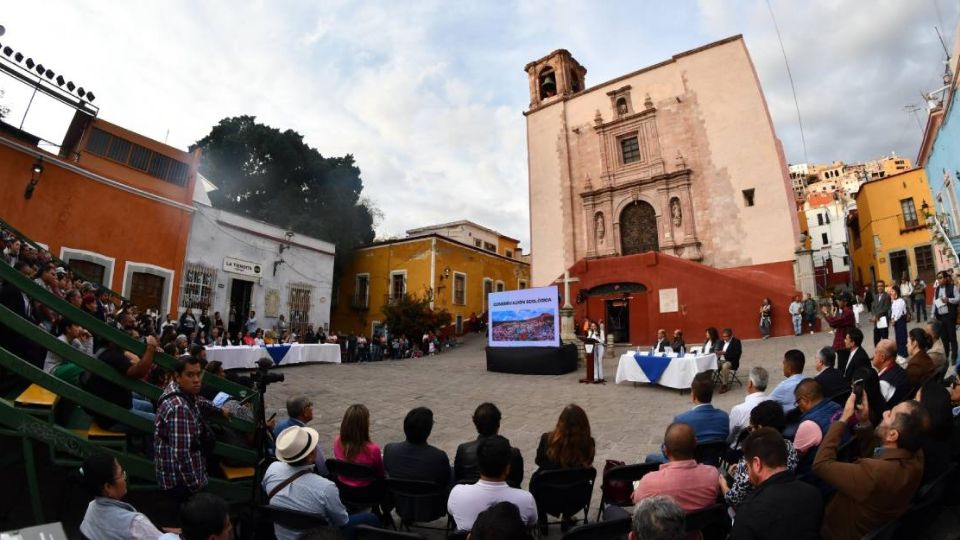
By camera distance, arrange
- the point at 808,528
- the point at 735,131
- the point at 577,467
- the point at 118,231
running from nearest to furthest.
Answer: the point at 808,528 → the point at 577,467 → the point at 118,231 → the point at 735,131

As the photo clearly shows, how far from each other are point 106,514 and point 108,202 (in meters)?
14.4

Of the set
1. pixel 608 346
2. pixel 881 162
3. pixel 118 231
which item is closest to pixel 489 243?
pixel 608 346

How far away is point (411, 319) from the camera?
20.7 meters

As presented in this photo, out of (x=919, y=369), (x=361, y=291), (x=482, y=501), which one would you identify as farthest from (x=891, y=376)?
(x=361, y=291)

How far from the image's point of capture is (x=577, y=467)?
10.1ft

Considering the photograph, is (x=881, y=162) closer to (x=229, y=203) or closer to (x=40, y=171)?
(x=229, y=203)

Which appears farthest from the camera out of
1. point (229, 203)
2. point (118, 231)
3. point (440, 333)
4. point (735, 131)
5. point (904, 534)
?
point (229, 203)

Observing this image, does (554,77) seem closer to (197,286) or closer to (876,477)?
(197,286)

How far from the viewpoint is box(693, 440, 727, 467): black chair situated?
3.30 m

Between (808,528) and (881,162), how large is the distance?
100 m

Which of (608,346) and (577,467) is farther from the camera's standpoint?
(608,346)

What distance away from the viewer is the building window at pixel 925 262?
22.7m

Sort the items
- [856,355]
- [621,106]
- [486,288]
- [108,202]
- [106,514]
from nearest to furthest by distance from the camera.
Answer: [106,514] → [856,355] → [108,202] → [621,106] → [486,288]

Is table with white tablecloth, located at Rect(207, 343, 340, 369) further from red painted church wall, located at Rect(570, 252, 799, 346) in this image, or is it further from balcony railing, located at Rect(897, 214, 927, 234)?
balcony railing, located at Rect(897, 214, 927, 234)
